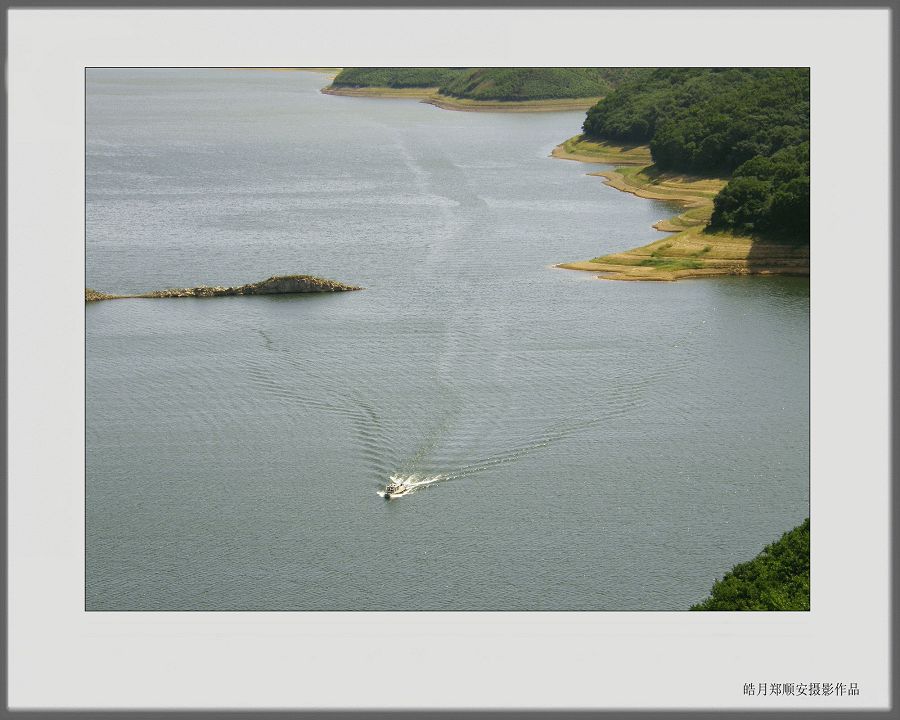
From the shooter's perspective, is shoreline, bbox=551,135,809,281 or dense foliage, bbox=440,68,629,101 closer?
shoreline, bbox=551,135,809,281

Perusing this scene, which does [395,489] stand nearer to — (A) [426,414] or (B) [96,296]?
(A) [426,414]

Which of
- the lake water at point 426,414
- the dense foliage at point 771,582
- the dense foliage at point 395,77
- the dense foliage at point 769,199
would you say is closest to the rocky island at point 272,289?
the lake water at point 426,414

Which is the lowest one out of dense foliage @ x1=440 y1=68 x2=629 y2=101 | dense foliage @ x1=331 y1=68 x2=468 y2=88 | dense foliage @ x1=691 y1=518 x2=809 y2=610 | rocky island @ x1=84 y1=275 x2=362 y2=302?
dense foliage @ x1=691 y1=518 x2=809 y2=610

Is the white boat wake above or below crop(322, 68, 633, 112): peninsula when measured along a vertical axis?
below

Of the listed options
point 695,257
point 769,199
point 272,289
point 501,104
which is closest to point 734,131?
point 769,199

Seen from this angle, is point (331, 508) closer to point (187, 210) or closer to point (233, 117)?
point (187, 210)

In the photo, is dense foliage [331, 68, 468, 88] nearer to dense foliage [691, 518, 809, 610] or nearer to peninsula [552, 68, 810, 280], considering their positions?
peninsula [552, 68, 810, 280]

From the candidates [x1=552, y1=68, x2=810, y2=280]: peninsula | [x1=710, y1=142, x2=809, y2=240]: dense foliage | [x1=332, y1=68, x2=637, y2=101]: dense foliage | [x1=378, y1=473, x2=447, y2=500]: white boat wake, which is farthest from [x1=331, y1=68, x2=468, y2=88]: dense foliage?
[x1=378, y1=473, x2=447, y2=500]: white boat wake
